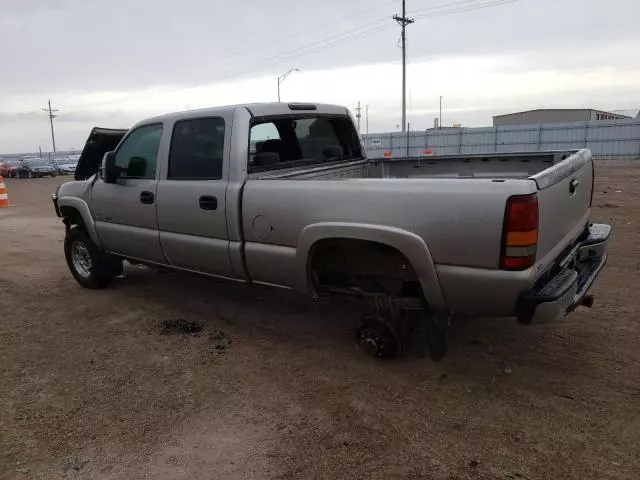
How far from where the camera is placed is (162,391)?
3.55 m

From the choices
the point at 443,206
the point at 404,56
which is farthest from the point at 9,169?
the point at 443,206

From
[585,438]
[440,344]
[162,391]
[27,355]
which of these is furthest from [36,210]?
[585,438]

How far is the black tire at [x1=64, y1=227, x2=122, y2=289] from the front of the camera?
5.80 meters

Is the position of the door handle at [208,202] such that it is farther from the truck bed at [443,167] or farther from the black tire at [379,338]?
the black tire at [379,338]

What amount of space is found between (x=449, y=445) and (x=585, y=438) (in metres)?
0.75

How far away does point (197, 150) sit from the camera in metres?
4.45

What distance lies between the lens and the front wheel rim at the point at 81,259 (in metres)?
5.98

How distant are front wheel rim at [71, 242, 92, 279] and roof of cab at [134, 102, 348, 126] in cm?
183

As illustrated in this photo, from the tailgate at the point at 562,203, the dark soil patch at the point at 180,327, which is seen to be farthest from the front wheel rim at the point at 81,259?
the tailgate at the point at 562,203

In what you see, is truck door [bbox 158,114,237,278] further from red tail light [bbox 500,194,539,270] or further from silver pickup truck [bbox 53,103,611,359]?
red tail light [bbox 500,194,539,270]

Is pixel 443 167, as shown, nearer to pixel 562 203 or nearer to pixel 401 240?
pixel 562 203

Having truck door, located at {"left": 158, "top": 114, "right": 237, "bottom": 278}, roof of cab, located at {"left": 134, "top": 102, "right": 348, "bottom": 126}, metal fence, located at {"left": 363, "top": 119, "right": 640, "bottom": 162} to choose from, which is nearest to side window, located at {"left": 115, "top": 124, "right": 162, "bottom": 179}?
roof of cab, located at {"left": 134, "top": 102, "right": 348, "bottom": 126}

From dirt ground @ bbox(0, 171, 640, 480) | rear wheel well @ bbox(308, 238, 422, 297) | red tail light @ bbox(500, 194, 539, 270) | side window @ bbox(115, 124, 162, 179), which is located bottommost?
dirt ground @ bbox(0, 171, 640, 480)

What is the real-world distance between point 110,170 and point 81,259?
159 cm
